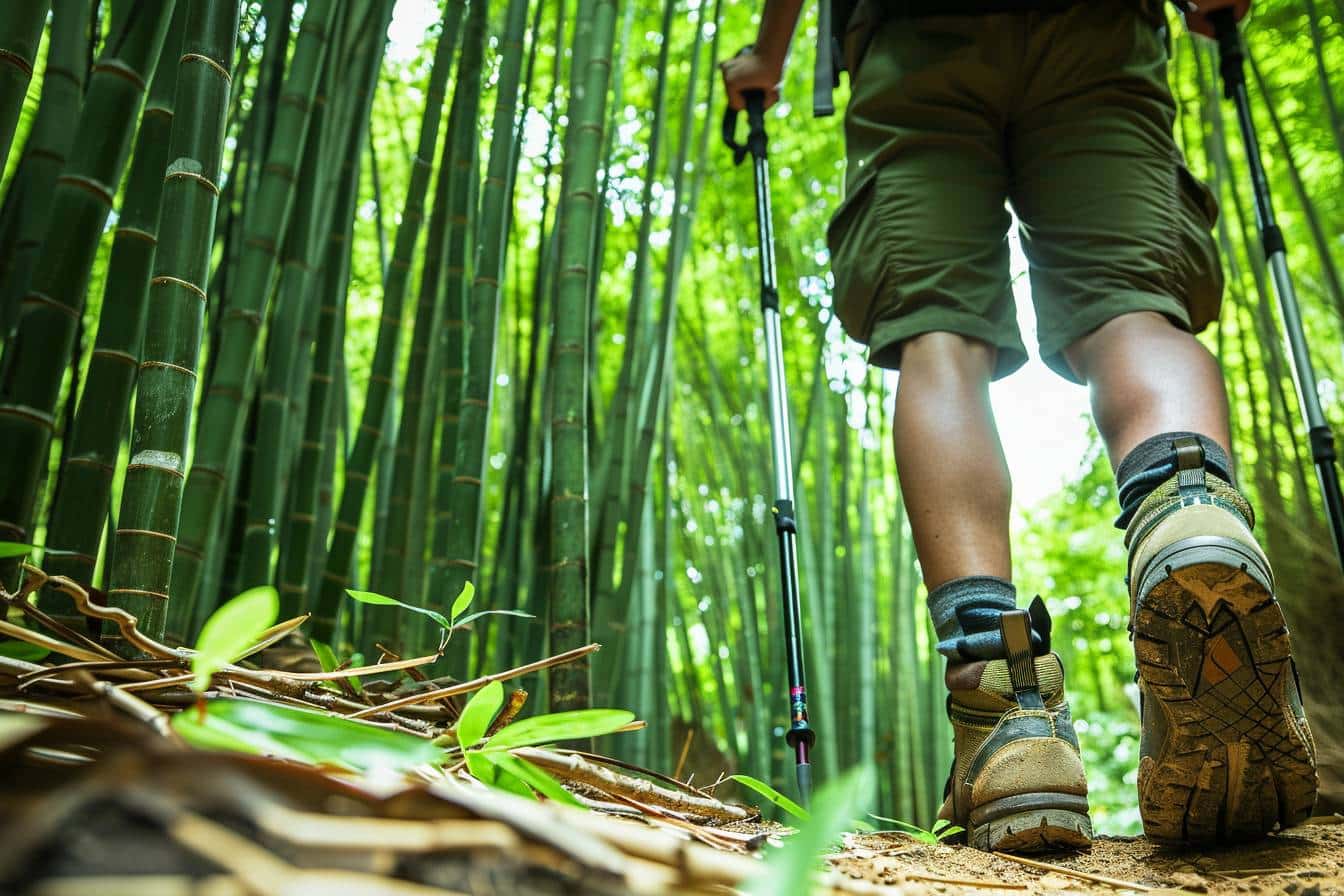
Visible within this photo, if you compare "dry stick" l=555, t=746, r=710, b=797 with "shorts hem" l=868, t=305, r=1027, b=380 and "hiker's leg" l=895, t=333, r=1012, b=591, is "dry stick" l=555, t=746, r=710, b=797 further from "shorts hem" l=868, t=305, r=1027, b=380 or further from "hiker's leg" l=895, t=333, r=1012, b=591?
"shorts hem" l=868, t=305, r=1027, b=380

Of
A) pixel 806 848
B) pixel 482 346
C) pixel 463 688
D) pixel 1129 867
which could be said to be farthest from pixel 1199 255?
pixel 806 848

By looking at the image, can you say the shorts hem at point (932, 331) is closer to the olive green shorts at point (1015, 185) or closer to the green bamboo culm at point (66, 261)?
the olive green shorts at point (1015, 185)

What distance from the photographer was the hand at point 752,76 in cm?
144

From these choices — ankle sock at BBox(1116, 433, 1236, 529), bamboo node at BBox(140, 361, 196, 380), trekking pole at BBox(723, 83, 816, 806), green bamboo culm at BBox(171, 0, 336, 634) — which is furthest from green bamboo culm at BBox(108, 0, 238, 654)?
ankle sock at BBox(1116, 433, 1236, 529)

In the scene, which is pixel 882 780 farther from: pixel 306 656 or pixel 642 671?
pixel 306 656

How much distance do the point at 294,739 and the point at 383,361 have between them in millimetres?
1164

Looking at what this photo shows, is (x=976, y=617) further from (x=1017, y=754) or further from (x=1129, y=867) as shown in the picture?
(x=1129, y=867)

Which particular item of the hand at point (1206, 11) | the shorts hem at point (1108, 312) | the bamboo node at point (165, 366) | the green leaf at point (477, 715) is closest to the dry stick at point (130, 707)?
→ the green leaf at point (477, 715)

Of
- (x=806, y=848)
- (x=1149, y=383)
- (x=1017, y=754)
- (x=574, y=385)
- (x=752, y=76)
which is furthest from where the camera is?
(x=752, y=76)

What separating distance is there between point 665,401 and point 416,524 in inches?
27.6

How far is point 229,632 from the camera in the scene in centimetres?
30

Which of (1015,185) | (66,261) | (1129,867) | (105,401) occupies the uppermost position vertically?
(1015,185)

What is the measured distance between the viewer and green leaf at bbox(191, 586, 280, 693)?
0.96 feet

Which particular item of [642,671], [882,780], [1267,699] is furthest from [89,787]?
[882,780]
